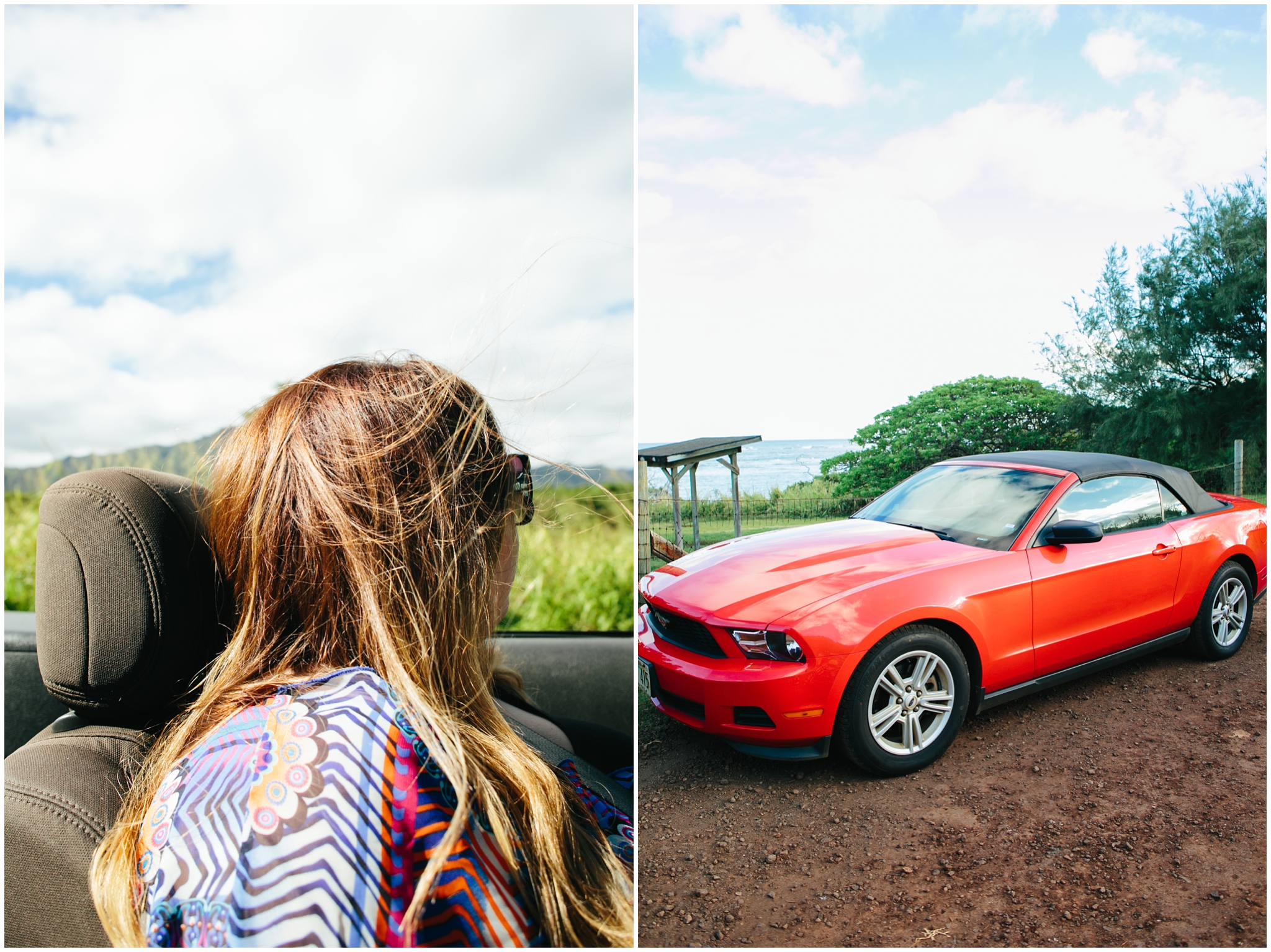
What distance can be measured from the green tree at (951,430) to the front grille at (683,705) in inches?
25.2

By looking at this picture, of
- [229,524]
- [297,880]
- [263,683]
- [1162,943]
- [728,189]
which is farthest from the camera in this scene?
[728,189]

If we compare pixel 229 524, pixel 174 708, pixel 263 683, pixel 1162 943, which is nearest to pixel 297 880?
pixel 263 683

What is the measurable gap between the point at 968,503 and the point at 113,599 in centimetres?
183

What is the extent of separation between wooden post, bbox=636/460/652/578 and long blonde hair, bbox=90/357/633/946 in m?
0.55

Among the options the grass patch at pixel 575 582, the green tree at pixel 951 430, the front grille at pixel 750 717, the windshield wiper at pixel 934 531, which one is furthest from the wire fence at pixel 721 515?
the grass patch at pixel 575 582

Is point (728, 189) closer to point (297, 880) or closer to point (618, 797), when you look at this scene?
point (618, 797)

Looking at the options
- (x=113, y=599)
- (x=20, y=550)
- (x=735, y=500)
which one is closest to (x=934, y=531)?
(x=735, y=500)

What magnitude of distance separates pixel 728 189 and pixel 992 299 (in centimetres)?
75

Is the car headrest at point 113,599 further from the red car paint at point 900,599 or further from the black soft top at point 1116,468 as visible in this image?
the black soft top at point 1116,468

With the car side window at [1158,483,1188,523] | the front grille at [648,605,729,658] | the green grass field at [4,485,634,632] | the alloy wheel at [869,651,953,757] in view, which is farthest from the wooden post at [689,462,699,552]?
the green grass field at [4,485,634,632]

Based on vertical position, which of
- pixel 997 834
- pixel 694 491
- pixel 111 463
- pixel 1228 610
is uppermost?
pixel 111 463

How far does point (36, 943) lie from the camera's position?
1.02 m

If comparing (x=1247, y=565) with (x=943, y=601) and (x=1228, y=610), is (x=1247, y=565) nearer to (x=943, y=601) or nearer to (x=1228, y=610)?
(x=1228, y=610)

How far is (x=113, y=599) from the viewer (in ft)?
3.42
